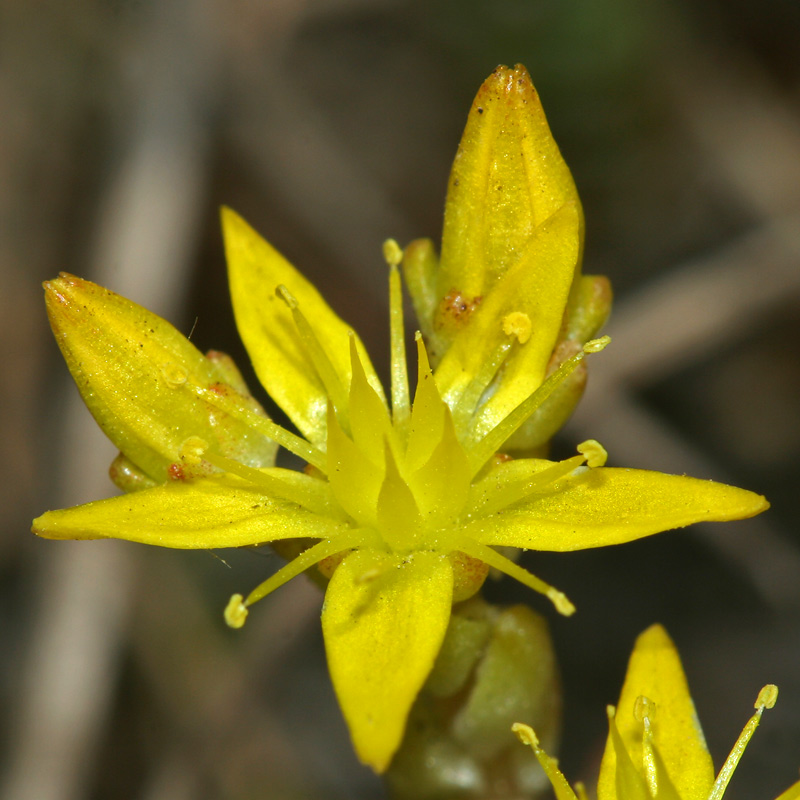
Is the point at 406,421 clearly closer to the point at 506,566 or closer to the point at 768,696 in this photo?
the point at 506,566

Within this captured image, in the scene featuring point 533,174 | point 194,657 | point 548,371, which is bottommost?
point 194,657

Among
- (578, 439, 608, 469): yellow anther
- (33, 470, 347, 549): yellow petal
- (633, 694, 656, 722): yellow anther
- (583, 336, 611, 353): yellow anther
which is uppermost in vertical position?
(583, 336, 611, 353): yellow anther

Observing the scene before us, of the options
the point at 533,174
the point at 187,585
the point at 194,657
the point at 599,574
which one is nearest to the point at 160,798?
the point at 194,657

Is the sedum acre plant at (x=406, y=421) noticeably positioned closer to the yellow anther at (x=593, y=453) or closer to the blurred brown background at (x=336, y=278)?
the yellow anther at (x=593, y=453)

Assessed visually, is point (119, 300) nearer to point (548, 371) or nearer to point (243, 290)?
point (243, 290)

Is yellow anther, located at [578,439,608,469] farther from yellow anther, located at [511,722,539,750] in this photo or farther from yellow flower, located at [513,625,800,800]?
yellow anther, located at [511,722,539,750]

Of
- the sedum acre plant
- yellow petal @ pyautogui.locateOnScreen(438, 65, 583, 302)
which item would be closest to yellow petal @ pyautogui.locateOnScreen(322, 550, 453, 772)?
the sedum acre plant

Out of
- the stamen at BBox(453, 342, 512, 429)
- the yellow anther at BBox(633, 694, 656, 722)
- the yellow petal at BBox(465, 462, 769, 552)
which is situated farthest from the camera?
the stamen at BBox(453, 342, 512, 429)

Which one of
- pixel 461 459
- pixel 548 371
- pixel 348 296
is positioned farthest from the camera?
pixel 348 296
